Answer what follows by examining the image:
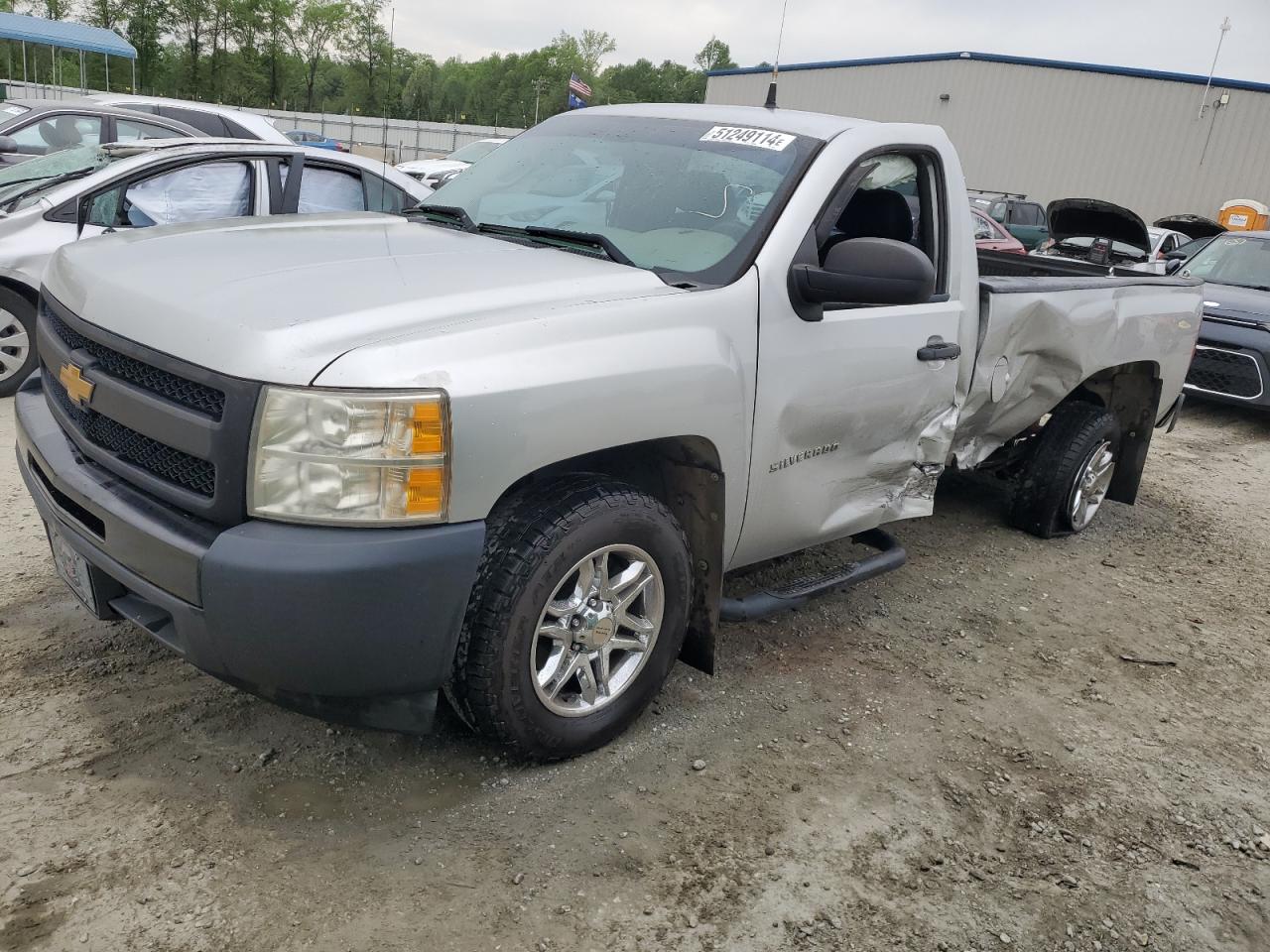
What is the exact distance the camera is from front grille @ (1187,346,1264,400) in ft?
28.7

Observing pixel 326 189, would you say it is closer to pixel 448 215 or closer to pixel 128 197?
pixel 128 197

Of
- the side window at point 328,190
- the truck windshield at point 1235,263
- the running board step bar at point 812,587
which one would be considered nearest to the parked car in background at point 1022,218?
the truck windshield at point 1235,263

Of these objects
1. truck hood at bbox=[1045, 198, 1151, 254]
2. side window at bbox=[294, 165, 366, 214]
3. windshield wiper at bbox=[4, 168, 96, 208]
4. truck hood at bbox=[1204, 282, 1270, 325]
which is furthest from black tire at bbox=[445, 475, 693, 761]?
truck hood at bbox=[1204, 282, 1270, 325]

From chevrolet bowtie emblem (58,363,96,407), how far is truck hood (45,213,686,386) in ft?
0.50

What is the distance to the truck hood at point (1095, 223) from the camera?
302 inches

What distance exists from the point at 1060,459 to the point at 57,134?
9255 mm

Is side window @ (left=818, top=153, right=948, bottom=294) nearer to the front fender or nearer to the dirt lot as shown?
the front fender

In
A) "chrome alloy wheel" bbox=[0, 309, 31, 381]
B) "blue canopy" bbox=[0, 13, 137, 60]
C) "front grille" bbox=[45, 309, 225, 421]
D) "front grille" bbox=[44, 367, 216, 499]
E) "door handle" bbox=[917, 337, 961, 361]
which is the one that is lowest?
"chrome alloy wheel" bbox=[0, 309, 31, 381]

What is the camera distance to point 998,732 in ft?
11.4

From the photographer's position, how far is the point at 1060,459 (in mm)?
5246

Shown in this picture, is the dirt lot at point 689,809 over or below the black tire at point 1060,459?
below

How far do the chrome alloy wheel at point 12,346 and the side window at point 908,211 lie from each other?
4.97 meters

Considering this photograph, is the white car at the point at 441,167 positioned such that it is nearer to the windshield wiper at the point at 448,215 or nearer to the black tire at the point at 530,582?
Result: the windshield wiper at the point at 448,215

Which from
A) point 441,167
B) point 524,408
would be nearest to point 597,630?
point 524,408
